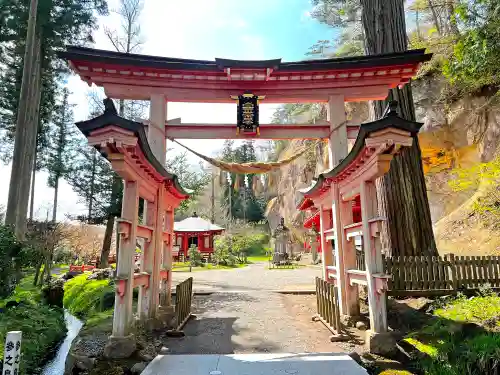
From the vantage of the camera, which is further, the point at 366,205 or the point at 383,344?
the point at 366,205

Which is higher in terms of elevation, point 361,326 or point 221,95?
point 221,95

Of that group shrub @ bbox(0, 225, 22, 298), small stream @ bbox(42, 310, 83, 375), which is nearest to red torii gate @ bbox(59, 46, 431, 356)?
small stream @ bbox(42, 310, 83, 375)

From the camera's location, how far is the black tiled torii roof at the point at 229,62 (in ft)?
20.5

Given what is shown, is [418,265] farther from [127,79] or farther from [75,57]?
[75,57]

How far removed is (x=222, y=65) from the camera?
6.35 metres

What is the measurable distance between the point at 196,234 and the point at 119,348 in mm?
24465

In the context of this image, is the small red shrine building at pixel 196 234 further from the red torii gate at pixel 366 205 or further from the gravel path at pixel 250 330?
the red torii gate at pixel 366 205

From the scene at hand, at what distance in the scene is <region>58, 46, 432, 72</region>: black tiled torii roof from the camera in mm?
6234

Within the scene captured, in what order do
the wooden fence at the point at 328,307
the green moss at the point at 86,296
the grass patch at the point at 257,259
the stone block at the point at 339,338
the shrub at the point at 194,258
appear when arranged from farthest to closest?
the grass patch at the point at 257,259 → the shrub at the point at 194,258 → the green moss at the point at 86,296 → the wooden fence at the point at 328,307 → the stone block at the point at 339,338

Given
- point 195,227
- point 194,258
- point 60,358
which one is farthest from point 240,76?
point 195,227

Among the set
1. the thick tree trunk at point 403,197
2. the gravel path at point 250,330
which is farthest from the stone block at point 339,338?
the thick tree trunk at point 403,197

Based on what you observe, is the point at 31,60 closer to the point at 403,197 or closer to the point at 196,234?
the point at 403,197

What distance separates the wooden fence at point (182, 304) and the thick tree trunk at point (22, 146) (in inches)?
284

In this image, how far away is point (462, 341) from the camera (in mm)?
4332
